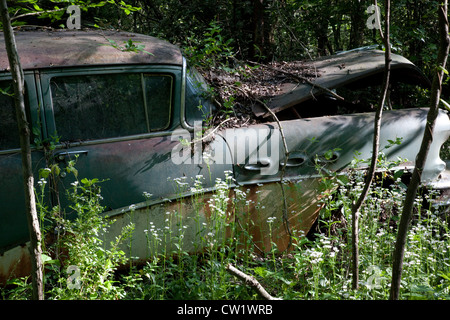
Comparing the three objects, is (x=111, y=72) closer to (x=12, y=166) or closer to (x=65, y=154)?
(x=65, y=154)

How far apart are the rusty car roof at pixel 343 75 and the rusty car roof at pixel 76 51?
940 millimetres

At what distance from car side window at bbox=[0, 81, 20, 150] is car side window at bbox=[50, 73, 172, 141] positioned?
0.86 ft

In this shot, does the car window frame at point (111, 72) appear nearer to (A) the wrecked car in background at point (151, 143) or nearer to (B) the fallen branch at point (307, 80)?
(A) the wrecked car in background at point (151, 143)

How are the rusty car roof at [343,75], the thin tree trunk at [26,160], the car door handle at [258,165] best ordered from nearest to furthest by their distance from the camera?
the thin tree trunk at [26,160], the car door handle at [258,165], the rusty car roof at [343,75]

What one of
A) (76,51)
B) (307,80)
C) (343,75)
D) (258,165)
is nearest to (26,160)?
(76,51)

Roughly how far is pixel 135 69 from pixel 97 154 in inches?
26.3

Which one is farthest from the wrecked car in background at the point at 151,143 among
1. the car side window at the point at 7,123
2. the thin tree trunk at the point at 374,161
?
the thin tree trunk at the point at 374,161

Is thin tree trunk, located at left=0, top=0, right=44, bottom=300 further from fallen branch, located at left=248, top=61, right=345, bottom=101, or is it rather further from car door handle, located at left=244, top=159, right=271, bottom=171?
fallen branch, located at left=248, top=61, right=345, bottom=101

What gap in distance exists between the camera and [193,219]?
3.45m

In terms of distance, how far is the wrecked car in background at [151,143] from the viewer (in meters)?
3.15

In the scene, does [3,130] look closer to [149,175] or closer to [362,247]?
[149,175]

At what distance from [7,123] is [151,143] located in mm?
946

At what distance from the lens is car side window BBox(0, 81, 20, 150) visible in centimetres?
310
